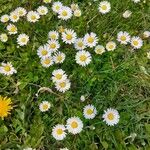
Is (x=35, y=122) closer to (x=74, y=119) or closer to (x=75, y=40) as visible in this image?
(x=74, y=119)

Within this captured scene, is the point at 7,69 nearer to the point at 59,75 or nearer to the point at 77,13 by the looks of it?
the point at 59,75

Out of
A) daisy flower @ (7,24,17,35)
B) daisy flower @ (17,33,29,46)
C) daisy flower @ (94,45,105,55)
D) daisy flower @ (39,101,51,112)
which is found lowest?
daisy flower @ (39,101,51,112)

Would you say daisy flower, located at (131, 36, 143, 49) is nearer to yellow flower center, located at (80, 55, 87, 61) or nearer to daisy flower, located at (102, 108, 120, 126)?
yellow flower center, located at (80, 55, 87, 61)

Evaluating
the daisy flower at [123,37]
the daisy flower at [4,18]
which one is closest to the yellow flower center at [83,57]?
the daisy flower at [123,37]

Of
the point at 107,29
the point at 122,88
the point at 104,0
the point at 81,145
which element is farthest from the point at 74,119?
the point at 104,0

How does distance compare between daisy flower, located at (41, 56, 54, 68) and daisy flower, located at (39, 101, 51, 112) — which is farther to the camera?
daisy flower, located at (41, 56, 54, 68)

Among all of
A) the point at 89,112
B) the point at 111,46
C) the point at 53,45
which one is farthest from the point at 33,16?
the point at 89,112

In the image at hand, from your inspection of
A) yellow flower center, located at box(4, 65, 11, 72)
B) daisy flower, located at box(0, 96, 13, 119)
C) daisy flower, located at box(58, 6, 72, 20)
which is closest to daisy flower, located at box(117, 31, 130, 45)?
daisy flower, located at box(58, 6, 72, 20)
